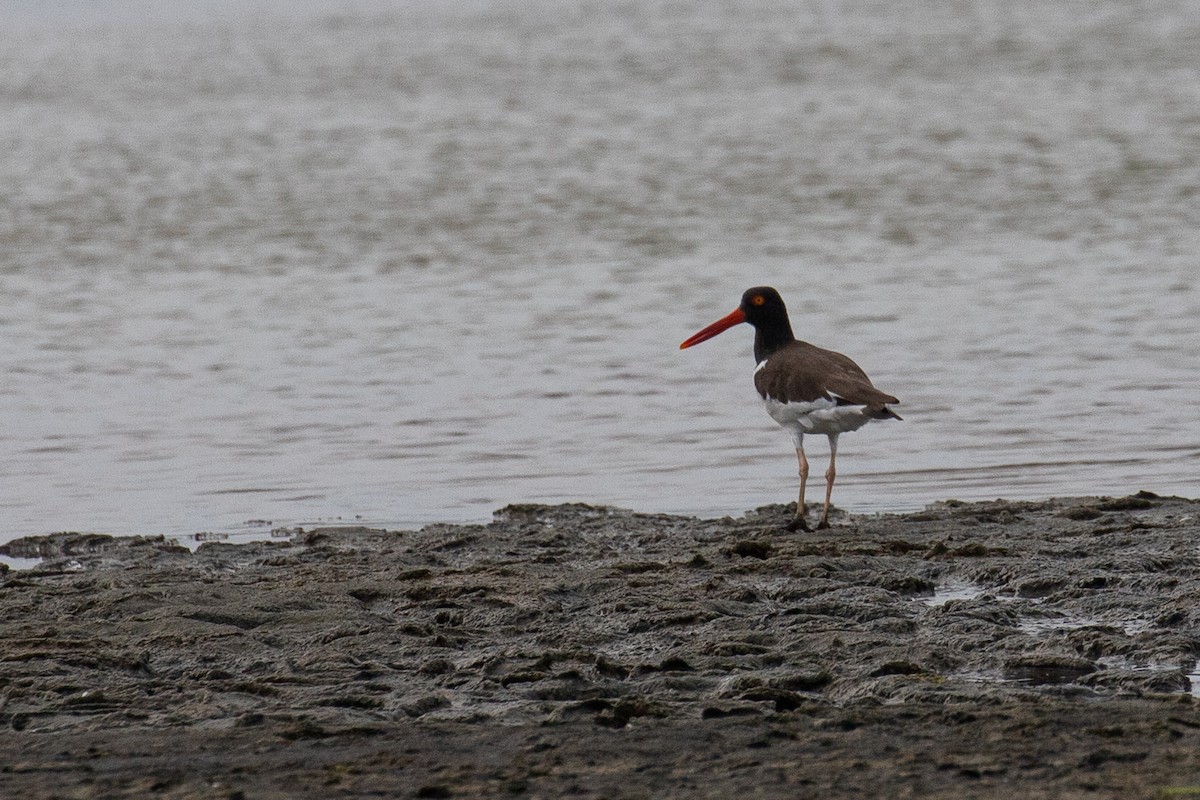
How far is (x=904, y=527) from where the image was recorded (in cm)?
914

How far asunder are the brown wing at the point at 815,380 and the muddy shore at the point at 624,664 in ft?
2.13

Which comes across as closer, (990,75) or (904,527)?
(904,527)

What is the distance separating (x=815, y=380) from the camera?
31.3ft

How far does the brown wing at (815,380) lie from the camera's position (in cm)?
938

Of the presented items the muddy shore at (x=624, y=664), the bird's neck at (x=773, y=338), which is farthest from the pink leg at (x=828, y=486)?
the bird's neck at (x=773, y=338)

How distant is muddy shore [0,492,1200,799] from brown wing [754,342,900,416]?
25.6 inches

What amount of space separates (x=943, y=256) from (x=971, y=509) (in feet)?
30.5

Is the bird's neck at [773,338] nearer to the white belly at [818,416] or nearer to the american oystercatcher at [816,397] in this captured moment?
the american oystercatcher at [816,397]

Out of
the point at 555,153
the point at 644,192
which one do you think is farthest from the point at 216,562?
the point at 555,153

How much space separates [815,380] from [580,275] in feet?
28.0

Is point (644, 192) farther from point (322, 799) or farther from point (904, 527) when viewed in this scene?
point (322, 799)

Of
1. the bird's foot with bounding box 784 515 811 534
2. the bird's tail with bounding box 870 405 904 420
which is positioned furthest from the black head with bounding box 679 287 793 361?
the bird's foot with bounding box 784 515 811 534

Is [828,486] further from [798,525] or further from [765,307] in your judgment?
[765,307]

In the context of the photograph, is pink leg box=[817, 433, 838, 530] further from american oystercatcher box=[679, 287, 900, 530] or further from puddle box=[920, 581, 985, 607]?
puddle box=[920, 581, 985, 607]
